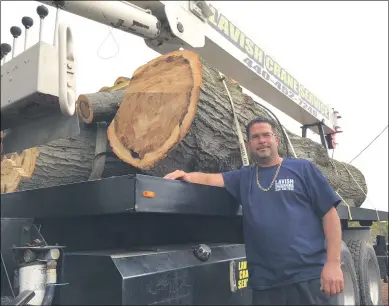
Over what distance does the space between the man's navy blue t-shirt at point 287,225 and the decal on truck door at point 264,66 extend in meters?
3.20

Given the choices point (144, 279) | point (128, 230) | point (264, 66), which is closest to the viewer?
point (144, 279)

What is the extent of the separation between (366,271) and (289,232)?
2341 millimetres

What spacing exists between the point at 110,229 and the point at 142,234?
19cm

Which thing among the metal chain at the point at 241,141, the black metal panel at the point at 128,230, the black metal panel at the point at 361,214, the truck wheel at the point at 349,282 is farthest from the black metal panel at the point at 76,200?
the truck wheel at the point at 349,282

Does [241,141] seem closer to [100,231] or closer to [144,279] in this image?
[100,231]

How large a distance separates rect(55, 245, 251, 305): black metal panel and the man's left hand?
1.97ft

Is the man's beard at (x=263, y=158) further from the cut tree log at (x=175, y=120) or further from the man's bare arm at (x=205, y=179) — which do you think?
the cut tree log at (x=175, y=120)

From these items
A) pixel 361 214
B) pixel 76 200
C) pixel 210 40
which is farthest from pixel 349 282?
pixel 210 40

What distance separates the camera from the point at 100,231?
259 cm

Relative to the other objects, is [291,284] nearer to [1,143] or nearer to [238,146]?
[238,146]

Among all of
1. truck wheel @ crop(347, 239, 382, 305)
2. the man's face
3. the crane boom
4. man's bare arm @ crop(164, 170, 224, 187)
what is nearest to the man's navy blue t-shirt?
the man's face

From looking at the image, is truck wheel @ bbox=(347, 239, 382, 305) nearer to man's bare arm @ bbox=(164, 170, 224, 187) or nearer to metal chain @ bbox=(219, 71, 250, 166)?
metal chain @ bbox=(219, 71, 250, 166)

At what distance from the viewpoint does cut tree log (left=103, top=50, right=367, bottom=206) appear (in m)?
2.80

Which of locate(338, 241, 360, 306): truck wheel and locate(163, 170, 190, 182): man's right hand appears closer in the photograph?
locate(163, 170, 190, 182): man's right hand
